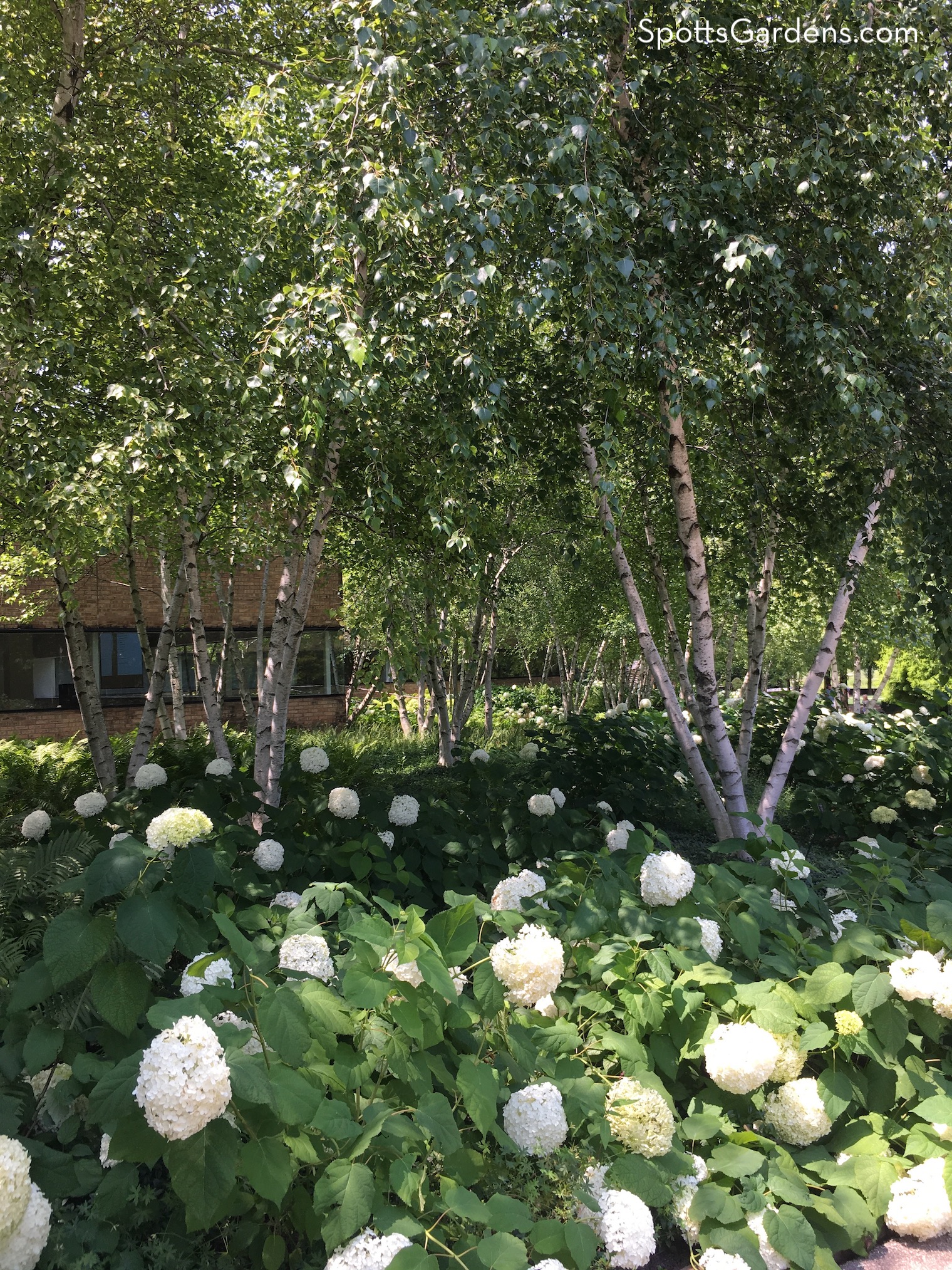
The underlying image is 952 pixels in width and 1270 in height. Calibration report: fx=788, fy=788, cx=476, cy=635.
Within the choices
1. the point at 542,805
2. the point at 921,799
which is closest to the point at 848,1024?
the point at 542,805

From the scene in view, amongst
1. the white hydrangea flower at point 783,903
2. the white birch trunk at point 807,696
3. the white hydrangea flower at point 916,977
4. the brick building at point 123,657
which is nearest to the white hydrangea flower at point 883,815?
the white birch trunk at point 807,696

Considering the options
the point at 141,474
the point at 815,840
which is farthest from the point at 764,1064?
the point at 815,840

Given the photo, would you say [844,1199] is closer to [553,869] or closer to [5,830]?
[553,869]

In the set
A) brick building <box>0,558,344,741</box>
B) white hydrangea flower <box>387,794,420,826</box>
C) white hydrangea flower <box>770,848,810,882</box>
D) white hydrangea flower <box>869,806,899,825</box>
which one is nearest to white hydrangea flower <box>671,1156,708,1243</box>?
white hydrangea flower <box>770,848,810,882</box>

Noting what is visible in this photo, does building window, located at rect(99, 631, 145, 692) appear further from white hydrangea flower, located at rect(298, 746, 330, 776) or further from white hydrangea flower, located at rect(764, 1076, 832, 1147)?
white hydrangea flower, located at rect(764, 1076, 832, 1147)

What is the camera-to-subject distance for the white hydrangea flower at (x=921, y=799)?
21.4ft

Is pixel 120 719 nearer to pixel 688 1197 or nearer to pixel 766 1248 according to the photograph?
pixel 688 1197

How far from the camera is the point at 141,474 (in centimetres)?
480

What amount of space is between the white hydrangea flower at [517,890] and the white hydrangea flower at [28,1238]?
1520 millimetres

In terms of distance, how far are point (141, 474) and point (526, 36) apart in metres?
3.16

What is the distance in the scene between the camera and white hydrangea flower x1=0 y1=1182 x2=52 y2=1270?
139 centimetres

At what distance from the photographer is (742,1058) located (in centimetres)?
218

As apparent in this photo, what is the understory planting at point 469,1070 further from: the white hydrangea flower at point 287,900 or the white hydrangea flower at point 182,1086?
the white hydrangea flower at point 287,900

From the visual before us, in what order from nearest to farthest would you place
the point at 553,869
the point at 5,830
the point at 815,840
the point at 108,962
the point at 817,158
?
the point at 108,962, the point at 553,869, the point at 817,158, the point at 5,830, the point at 815,840
